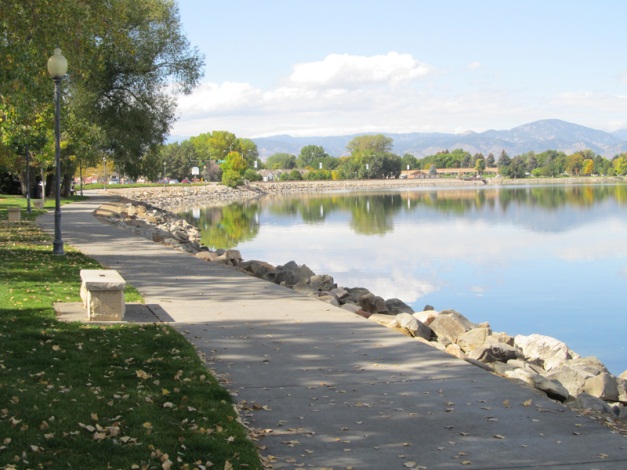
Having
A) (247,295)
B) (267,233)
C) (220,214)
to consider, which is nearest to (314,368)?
(247,295)

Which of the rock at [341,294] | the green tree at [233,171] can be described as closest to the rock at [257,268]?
the rock at [341,294]

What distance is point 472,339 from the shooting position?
12.5m

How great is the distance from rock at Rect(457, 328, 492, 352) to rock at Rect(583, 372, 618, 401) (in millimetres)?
2505

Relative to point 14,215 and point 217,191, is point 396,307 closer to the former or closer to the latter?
point 14,215

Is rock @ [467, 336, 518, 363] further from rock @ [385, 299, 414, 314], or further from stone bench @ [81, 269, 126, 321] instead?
rock @ [385, 299, 414, 314]

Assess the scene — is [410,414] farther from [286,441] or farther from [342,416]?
[286,441]

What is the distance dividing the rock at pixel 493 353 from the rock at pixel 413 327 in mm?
1079

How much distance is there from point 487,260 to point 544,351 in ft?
61.6

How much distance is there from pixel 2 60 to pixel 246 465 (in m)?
14.3

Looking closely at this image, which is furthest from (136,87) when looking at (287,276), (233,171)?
(233,171)

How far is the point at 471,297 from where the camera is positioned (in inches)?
910

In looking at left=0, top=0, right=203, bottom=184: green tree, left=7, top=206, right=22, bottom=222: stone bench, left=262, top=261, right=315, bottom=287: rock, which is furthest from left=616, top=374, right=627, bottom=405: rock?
left=7, top=206, right=22, bottom=222: stone bench

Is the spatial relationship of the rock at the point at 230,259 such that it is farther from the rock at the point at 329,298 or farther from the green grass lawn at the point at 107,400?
the green grass lawn at the point at 107,400

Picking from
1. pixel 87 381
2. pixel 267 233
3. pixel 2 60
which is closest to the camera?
pixel 87 381
